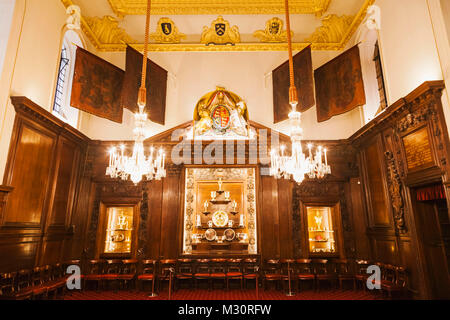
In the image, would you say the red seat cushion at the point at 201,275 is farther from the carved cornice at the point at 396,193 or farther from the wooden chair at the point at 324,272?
the carved cornice at the point at 396,193

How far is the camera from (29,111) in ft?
18.4

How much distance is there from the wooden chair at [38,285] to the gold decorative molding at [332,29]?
10.7 metres

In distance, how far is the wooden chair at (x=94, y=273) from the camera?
22.4ft

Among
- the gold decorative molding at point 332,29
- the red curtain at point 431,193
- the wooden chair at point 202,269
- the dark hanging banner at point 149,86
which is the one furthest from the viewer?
the gold decorative molding at point 332,29

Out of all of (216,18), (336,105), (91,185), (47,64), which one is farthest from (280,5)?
(91,185)

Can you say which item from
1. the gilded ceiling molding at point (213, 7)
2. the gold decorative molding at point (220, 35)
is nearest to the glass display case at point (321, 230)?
the gold decorative molding at point (220, 35)

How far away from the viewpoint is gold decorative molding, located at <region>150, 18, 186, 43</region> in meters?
8.98

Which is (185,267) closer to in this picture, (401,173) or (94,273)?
(94,273)

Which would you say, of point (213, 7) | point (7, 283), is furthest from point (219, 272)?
point (213, 7)

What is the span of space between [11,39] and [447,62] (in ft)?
28.7

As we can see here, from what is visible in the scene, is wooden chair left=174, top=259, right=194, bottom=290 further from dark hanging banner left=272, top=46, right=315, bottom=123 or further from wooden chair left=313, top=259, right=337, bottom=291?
dark hanging banner left=272, top=46, right=315, bottom=123

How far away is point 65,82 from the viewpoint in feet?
25.7

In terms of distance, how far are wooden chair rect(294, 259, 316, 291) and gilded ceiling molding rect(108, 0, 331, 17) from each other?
815 cm

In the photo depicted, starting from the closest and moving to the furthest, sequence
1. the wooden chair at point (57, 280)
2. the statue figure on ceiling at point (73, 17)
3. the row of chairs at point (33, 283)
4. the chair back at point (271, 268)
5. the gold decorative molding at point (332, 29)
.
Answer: the row of chairs at point (33, 283) → the wooden chair at point (57, 280) → the chair back at point (271, 268) → the statue figure on ceiling at point (73, 17) → the gold decorative molding at point (332, 29)
